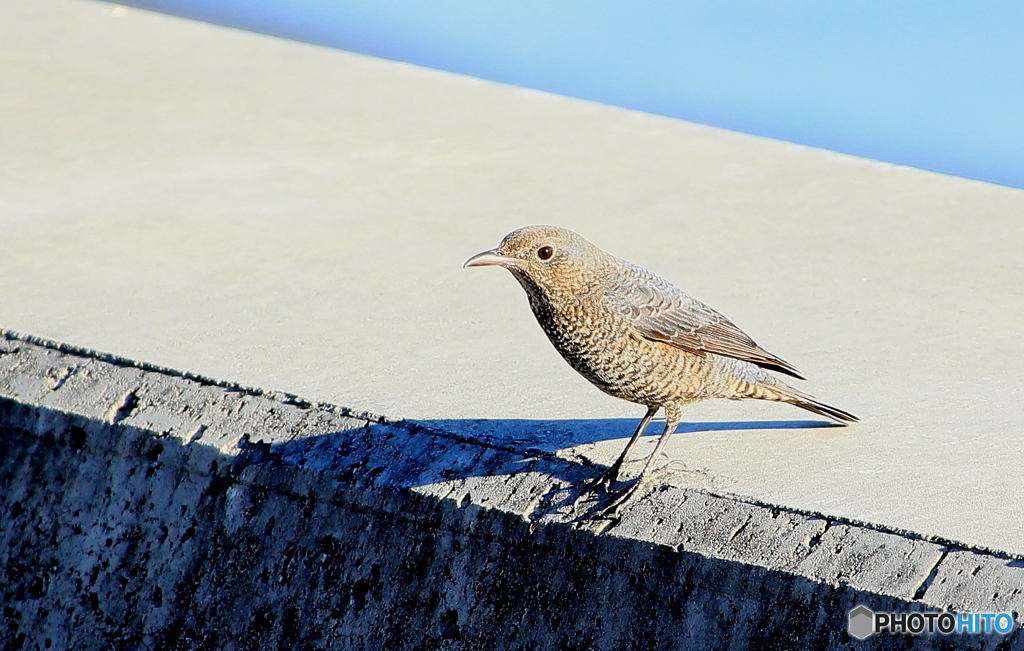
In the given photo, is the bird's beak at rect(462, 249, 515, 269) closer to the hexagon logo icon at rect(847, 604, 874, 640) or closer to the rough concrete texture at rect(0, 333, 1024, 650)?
the rough concrete texture at rect(0, 333, 1024, 650)

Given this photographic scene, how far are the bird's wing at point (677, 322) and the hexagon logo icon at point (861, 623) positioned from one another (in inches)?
41.3

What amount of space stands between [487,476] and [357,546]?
48 cm

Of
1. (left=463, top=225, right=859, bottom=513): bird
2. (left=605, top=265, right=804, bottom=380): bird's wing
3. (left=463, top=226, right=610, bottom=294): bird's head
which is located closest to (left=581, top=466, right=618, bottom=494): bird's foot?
(left=463, top=225, right=859, bottom=513): bird

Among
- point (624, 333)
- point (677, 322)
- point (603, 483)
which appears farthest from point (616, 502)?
point (677, 322)

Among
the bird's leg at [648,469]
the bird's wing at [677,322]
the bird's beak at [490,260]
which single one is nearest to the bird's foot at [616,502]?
the bird's leg at [648,469]

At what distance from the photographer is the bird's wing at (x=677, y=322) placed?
380 centimetres

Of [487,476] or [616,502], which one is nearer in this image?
[616,502]

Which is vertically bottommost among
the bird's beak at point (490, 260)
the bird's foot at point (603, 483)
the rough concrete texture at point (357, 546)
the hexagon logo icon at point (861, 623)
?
the rough concrete texture at point (357, 546)

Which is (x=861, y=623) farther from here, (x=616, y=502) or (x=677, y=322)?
(x=677, y=322)

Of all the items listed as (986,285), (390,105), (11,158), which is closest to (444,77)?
(390,105)

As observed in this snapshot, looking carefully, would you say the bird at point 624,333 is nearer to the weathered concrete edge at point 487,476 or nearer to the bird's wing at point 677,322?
the bird's wing at point 677,322

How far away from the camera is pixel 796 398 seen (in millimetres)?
3986

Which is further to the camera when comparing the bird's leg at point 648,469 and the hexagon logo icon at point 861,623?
the bird's leg at point 648,469

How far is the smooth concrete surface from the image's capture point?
399 cm
